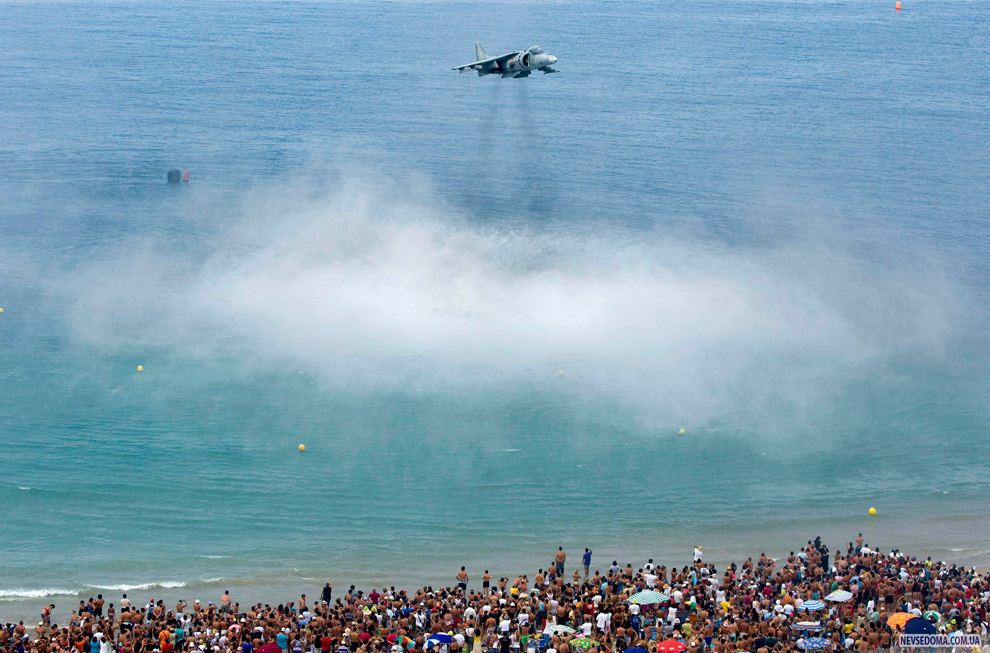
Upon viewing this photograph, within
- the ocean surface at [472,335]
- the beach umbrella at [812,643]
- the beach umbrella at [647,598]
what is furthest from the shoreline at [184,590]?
the beach umbrella at [812,643]

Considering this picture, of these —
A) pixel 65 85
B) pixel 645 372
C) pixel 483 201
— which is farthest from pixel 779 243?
pixel 65 85

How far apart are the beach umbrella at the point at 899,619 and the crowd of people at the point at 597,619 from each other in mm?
237

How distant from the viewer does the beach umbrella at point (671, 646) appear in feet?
158

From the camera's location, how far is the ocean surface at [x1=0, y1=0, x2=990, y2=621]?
75.8 meters

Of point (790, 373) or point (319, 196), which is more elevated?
point (319, 196)

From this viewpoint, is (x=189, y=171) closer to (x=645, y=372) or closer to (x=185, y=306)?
(x=185, y=306)

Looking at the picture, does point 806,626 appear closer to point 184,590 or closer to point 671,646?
point 671,646

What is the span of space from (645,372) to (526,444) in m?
13.8

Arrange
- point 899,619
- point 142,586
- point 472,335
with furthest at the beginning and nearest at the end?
point 472,335 → point 142,586 → point 899,619

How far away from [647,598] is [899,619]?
9.74 meters

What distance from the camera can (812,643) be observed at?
A: 48.4 metres

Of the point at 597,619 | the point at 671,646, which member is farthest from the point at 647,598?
the point at 671,646

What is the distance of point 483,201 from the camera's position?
450 feet

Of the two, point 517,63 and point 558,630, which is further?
point 517,63
